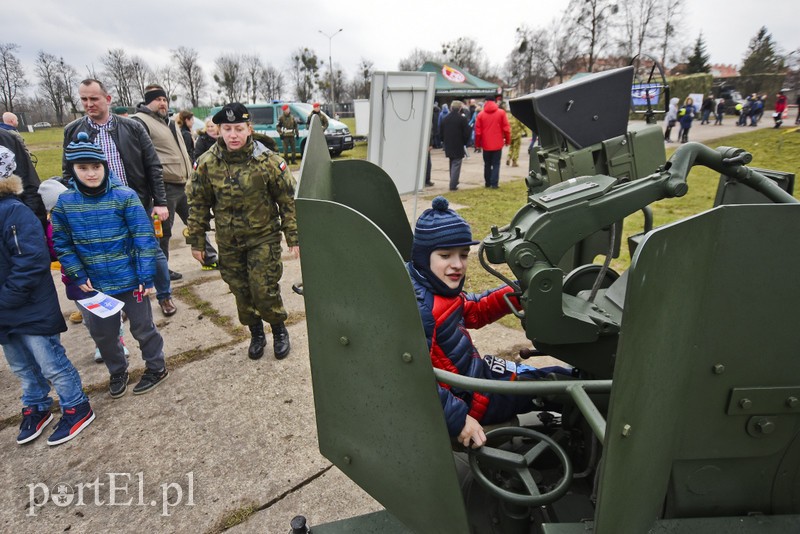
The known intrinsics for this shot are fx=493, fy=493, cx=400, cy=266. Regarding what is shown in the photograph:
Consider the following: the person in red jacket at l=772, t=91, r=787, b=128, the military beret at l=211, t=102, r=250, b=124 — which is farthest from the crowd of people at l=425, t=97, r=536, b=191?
the person in red jacket at l=772, t=91, r=787, b=128

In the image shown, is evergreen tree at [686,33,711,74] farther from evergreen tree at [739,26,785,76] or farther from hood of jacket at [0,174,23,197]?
hood of jacket at [0,174,23,197]

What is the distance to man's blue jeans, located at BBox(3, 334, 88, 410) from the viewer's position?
2.81 metres

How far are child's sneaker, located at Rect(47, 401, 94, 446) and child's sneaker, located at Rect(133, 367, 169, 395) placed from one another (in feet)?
1.04

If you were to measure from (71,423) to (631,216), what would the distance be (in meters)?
7.45

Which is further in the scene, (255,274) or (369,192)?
(255,274)

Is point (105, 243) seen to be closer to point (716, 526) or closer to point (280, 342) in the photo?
point (280, 342)

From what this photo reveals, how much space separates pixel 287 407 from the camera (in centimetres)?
309

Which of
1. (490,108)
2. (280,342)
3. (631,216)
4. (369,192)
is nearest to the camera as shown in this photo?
(369,192)

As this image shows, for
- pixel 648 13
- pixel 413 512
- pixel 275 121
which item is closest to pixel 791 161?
pixel 413 512

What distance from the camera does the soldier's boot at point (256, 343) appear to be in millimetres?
3723

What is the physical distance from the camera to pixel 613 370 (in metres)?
1.39

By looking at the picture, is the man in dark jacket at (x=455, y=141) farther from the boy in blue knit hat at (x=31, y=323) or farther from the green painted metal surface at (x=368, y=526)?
the green painted metal surface at (x=368, y=526)

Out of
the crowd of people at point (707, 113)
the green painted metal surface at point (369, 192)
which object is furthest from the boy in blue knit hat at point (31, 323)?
the crowd of people at point (707, 113)

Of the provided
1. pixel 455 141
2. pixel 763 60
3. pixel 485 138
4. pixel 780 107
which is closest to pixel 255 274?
pixel 485 138
